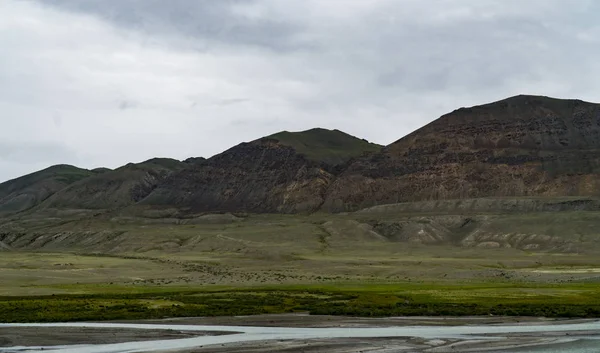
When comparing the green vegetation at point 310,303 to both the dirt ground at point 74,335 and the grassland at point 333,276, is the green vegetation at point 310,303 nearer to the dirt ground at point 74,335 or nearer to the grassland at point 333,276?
the grassland at point 333,276

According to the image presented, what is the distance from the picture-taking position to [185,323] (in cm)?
5038

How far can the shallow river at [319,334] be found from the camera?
38944 mm

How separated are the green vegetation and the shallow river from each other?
5.45 meters

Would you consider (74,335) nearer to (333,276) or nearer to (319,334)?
(319,334)

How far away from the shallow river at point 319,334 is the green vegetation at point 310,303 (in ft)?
17.9

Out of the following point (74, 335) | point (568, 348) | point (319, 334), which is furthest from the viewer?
point (319, 334)

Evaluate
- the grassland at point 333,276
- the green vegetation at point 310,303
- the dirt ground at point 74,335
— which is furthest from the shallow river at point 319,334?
the grassland at point 333,276

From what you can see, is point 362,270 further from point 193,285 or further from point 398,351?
point 398,351

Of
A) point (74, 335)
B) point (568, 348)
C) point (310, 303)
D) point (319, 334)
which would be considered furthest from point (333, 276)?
point (568, 348)

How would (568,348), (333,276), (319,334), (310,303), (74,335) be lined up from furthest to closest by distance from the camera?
(333,276) < (310,303) < (319,334) < (74,335) < (568,348)

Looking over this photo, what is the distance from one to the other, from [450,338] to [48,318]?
25.8 m

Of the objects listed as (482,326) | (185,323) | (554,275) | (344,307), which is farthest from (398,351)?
(554,275)

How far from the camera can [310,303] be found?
62.4 meters

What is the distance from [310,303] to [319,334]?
59.7 feet
